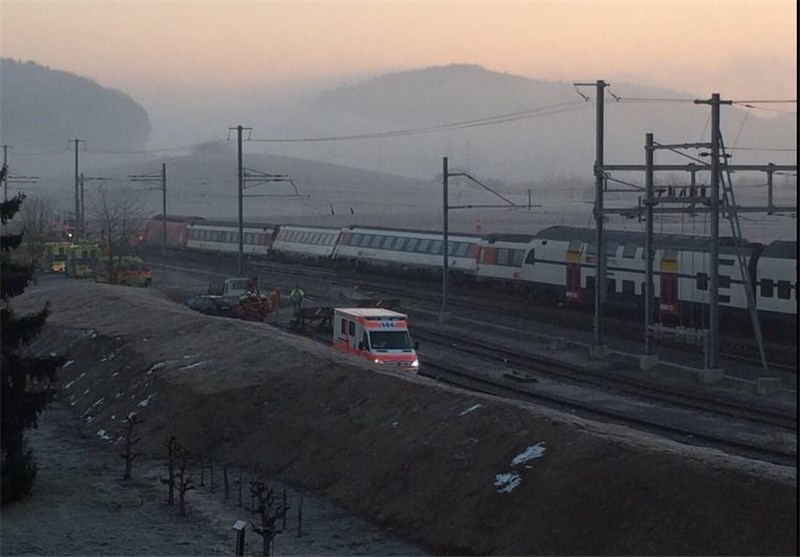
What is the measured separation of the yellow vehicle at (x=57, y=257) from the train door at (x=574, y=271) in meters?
31.9

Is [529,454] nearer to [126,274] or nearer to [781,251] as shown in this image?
[781,251]

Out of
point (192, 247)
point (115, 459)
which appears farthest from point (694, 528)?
point (192, 247)

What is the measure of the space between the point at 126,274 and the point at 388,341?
28500 mm

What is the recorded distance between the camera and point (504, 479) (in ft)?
55.0

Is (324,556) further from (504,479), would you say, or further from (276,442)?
(276,442)

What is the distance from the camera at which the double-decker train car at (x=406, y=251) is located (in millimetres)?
49719

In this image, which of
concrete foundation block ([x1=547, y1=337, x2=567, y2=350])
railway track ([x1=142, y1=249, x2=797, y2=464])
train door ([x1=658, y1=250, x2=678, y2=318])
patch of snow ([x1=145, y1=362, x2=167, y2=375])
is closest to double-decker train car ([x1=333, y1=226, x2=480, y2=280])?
railway track ([x1=142, y1=249, x2=797, y2=464])

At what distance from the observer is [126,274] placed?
→ 5388cm

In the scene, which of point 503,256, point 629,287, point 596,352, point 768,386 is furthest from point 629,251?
point 768,386

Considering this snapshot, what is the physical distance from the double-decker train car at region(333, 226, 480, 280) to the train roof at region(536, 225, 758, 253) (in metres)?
5.50

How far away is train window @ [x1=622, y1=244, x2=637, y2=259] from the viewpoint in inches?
1501

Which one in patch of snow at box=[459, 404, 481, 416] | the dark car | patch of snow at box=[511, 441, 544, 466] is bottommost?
patch of snow at box=[511, 441, 544, 466]

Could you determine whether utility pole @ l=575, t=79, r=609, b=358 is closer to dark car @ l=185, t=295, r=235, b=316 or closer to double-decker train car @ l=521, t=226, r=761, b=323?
double-decker train car @ l=521, t=226, r=761, b=323

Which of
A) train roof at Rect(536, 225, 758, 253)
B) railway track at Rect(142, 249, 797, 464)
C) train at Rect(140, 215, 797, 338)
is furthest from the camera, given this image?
train roof at Rect(536, 225, 758, 253)
